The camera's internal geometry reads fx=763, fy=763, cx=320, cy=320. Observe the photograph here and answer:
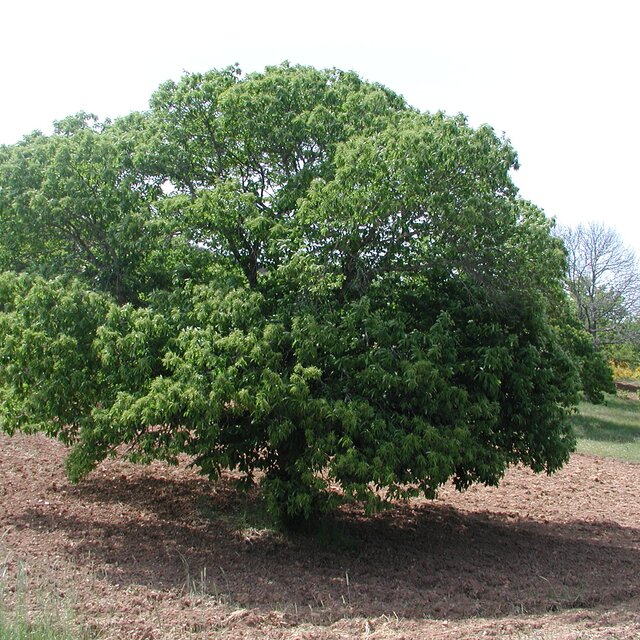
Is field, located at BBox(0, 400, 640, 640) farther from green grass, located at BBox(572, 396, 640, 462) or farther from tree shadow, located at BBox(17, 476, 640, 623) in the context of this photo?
green grass, located at BBox(572, 396, 640, 462)

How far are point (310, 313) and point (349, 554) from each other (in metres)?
3.25

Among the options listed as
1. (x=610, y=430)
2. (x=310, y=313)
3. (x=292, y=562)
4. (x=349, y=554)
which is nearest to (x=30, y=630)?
(x=292, y=562)

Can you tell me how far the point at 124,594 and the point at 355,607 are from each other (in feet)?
7.50

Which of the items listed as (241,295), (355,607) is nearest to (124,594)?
(355,607)

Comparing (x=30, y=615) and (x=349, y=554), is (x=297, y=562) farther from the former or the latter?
(x=30, y=615)

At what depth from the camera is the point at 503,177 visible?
8867mm

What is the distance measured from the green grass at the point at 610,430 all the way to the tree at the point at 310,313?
9177 millimetres

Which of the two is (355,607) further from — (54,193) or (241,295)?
(54,193)

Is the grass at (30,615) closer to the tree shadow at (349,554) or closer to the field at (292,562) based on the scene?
the field at (292,562)

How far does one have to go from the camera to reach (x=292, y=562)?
29.8 feet

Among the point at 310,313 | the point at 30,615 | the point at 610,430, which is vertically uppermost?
the point at 310,313

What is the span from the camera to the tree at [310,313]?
26.8 ft

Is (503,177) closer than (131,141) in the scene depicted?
Yes

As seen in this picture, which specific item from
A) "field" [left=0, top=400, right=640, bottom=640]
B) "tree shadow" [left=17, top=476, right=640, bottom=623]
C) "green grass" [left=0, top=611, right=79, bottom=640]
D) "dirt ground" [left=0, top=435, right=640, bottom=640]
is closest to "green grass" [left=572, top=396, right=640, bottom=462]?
"field" [left=0, top=400, right=640, bottom=640]
